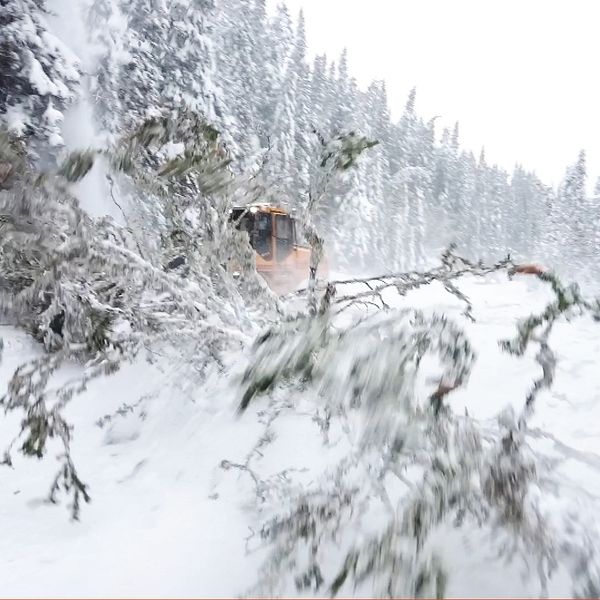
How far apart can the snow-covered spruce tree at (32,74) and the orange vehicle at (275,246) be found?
4.44 metres

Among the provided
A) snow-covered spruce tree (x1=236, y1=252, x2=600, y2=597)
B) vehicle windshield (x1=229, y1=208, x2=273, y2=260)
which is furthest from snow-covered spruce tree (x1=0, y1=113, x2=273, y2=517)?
vehicle windshield (x1=229, y1=208, x2=273, y2=260)

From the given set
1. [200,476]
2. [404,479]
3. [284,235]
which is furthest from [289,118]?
[404,479]

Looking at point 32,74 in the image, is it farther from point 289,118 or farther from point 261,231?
point 289,118

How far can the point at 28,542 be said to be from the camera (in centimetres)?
423

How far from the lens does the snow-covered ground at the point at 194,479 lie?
3.14 m

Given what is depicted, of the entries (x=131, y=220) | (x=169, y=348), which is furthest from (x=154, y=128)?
(x=169, y=348)

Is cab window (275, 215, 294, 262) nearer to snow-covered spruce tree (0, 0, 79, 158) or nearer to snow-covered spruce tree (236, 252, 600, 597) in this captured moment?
snow-covered spruce tree (0, 0, 79, 158)

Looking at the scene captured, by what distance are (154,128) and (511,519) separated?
3.59 metres

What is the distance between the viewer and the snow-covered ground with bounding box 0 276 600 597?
314 centimetres

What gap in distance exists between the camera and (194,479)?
503 cm

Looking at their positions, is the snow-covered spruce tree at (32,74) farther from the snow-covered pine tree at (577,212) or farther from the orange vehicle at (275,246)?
the snow-covered pine tree at (577,212)

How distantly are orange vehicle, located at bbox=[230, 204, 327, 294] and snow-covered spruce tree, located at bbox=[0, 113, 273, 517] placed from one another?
5543mm

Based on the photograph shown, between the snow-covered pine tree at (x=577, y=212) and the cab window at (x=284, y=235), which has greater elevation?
the snow-covered pine tree at (x=577, y=212)

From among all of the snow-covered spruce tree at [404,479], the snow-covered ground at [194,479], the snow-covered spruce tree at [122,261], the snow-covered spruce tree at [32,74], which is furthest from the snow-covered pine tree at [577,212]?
the snow-covered spruce tree at [404,479]
